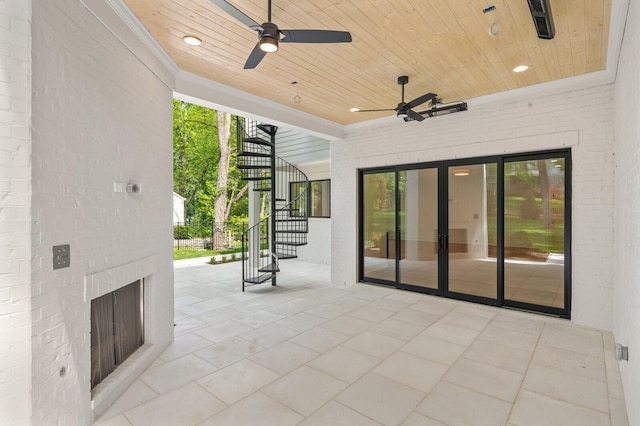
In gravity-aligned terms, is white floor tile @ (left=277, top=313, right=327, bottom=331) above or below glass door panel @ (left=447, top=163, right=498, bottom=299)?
below

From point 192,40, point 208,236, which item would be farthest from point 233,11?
point 208,236

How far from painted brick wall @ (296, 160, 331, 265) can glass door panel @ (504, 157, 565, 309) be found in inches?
192

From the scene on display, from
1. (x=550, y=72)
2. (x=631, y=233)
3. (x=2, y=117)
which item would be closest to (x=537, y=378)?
(x=631, y=233)

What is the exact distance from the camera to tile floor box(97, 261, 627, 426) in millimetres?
2354

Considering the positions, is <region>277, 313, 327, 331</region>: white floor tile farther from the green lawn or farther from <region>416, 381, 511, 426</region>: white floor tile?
the green lawn

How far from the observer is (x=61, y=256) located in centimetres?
200

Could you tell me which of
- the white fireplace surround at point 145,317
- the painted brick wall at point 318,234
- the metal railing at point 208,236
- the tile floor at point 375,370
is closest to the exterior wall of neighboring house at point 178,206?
the metal railing at point 208,236

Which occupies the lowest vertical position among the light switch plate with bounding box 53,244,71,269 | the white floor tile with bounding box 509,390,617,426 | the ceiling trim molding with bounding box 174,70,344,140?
the white floor tile with bounding box 509,390,617,426

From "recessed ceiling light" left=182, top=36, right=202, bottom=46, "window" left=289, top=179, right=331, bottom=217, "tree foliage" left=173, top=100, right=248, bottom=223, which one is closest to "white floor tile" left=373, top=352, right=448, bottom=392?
"recessed ceiling light" left=182, top=36, right=202, bottom=46

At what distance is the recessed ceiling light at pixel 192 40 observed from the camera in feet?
9.95

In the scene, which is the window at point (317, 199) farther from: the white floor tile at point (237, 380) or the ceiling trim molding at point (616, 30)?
the ceiling trim molding at point (616, 30)

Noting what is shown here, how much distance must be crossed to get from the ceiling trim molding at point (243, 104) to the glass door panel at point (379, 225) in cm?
132

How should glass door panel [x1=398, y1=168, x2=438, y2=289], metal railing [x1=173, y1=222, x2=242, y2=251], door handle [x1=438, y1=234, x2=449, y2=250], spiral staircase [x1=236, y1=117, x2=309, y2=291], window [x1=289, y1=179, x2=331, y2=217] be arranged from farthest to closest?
metal railing [x1=173, y1=222, x2=242, y2=251]
window [x1=289, y1=179, x2=331, y2=217]
spiral staircase [x1=236, y1=117, x2=309, y2=291]
glass door panel [x1=398, y1=168, x2=438, y2=289]
door handle [x1=438, y1=234, x2=449, y2=250]

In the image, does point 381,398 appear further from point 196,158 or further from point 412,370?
point 196,158
